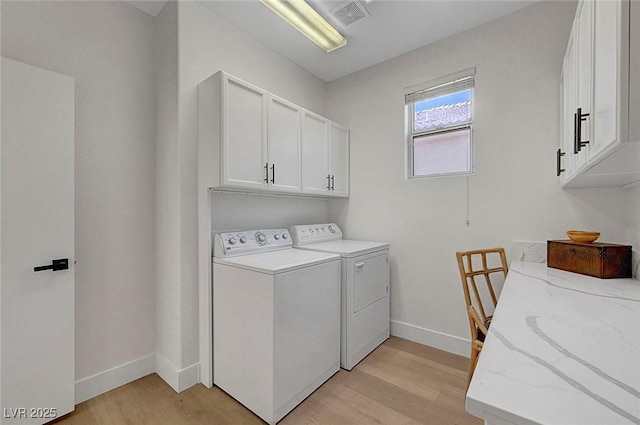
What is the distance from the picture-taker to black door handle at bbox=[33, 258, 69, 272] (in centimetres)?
158

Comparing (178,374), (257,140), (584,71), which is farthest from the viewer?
(257,140)

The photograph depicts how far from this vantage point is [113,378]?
1962 mm

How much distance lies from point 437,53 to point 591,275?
7.15 feet

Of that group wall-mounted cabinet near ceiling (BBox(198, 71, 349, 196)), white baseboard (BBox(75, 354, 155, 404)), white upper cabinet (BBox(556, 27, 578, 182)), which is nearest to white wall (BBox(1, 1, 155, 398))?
white baseboard (BBox(75, 354, 155, 404))

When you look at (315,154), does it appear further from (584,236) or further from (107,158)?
(584,236)

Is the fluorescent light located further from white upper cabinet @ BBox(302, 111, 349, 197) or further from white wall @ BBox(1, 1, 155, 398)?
white wall @ BBox(1, 1, 155, 398)

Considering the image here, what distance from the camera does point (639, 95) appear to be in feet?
2.54

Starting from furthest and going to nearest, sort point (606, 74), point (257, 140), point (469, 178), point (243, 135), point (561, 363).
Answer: point (469, 178) → point (257, 140) → point (243, 135) → point (606, 74) → point (561, 363)

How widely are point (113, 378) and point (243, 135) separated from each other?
2022mm

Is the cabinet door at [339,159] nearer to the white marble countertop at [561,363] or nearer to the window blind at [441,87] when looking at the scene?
the window blind at [441,87]

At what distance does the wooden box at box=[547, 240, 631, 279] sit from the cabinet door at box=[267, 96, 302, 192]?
6.70 ft

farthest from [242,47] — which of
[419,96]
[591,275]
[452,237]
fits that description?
[591,275]

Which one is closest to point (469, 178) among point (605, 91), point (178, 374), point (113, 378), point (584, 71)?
point (584, 71)

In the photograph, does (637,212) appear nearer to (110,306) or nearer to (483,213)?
(483,213)
